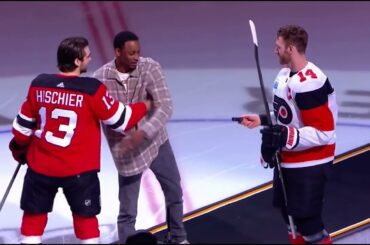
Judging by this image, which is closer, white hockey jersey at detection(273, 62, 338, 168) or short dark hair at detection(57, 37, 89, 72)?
short dark hair at detection(57, 37, 89, 72)

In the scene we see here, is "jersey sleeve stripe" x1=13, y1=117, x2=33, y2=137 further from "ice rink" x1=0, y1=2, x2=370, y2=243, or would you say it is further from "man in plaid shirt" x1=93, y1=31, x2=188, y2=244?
"ice rink" x1=0, y1=2, x2=370, y2=243

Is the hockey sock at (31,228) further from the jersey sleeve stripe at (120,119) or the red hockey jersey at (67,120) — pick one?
the jersey sleeve stripe at (120,119)

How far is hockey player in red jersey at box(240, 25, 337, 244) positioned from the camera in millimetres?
3045

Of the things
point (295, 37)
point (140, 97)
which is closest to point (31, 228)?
point (140, 97)

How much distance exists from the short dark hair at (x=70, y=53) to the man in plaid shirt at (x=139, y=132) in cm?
21

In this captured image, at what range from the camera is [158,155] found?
10.9ft

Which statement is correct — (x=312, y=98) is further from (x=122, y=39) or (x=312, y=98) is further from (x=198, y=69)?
(x=198, y=69)

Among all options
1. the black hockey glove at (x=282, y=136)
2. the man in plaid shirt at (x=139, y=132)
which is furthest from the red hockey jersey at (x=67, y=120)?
the black hockey glove at (x=282, y=136)

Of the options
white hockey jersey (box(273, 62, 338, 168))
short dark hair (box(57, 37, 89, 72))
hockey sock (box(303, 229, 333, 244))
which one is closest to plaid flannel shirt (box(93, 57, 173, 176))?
short dark hair (box(57, 37, 89, 72))

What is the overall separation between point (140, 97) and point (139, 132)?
23 centimetres

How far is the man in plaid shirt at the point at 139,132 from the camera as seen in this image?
10.2 ft

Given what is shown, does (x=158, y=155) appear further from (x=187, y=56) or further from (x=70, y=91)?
(x=187, y=56)

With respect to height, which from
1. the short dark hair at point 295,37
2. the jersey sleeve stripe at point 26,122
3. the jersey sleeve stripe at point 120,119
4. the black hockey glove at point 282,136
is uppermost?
the short dark hair at point 295,37

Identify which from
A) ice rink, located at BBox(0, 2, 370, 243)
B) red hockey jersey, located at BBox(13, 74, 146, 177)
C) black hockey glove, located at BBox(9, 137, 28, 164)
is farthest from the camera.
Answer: ice rink, located at BBox(0, 2, 370, 243)
